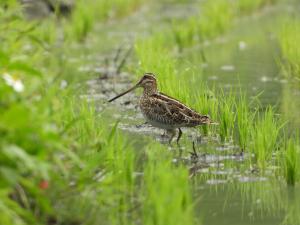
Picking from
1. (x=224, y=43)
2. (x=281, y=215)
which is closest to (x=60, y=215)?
(x=281, y=215)

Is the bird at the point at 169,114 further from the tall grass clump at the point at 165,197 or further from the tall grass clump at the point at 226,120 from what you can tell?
the tall grass clump at the point at 165,197

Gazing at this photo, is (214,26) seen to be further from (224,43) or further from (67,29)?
(67,29)

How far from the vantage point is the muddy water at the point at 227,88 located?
5184 mm

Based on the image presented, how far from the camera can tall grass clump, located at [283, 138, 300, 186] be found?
17.5ft

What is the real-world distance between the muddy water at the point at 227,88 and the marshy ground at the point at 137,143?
0.01 m

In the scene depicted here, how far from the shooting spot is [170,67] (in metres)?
8.00

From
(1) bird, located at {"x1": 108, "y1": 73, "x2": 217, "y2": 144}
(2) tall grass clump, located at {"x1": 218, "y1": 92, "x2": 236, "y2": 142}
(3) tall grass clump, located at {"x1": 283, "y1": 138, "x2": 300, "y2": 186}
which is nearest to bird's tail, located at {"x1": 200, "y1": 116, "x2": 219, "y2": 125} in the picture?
(1) bird, located at {"x1": 108, "y1": 73, "x2": 217, "y2": 144}

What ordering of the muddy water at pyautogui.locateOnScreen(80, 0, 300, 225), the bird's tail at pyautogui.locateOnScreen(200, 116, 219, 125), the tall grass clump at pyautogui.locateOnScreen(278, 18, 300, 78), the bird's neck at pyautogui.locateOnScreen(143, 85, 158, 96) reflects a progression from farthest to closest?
the tall grass clump at pyautogui.locateOnScreen(278, 18, 300, 78) < the bird's neck at pyautogui.locateOnScreen(143, 85, 158, 96) < the bird's tail at pyautogui.locateOnScreen(200, 116, 219, 125) < the muddy water at pyautogui.locateOnScreen(80, 0, 300, 225)

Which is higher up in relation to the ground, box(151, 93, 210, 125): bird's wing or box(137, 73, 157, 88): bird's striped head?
box(137, 73, 157, 88): bird's striped head

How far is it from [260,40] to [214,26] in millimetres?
777

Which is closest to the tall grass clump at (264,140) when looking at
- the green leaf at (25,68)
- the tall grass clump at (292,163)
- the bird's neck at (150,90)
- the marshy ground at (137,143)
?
the marshy ground at (137,143)

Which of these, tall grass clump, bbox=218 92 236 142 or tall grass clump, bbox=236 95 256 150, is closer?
tall grass clump, bbox=236 95 256 150

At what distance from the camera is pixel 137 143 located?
6910 mm

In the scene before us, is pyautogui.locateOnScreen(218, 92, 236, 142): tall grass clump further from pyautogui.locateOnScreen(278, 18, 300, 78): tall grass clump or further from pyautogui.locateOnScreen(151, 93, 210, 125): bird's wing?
pyautogui.locateOnScreen(278, 18, 300, 78): tall grass clump
